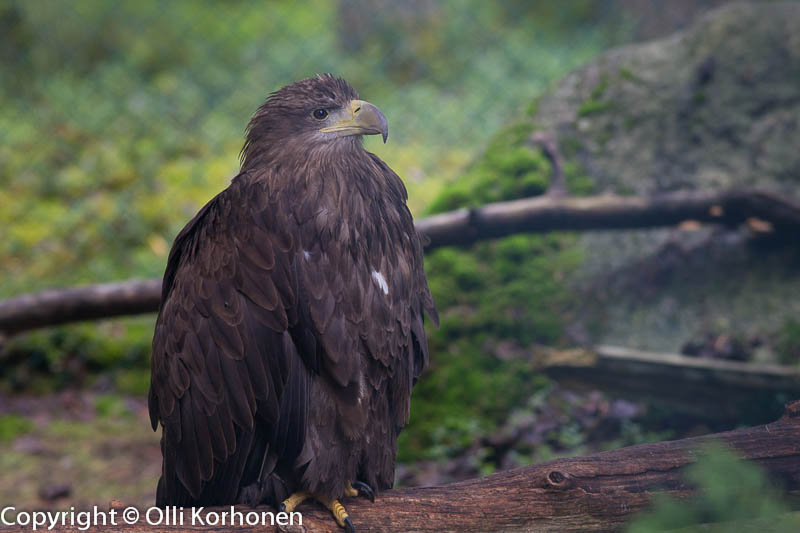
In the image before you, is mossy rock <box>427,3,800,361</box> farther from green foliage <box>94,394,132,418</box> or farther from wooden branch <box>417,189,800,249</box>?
green foliage <box>94,394,132,418</box>

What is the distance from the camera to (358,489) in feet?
8.27

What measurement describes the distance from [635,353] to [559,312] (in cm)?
56

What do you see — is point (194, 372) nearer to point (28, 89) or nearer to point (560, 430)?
point (560, 430)

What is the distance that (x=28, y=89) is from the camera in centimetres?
861

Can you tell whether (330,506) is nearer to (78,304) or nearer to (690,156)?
(78,304)

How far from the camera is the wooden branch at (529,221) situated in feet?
13.2

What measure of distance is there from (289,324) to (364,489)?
605 millimetres

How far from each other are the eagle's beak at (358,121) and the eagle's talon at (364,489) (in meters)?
1.13


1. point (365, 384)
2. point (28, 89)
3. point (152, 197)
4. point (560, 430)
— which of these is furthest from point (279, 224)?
point (28, 89)

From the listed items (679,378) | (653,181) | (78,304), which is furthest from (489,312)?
(78,304)

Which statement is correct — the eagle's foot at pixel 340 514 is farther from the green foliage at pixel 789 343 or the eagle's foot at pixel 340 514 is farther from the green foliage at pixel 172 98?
the green foliage at pixel 172 98

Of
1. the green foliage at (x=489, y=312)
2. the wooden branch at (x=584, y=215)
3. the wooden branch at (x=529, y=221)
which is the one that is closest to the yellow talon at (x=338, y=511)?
the green foliage at (x=489, y=312)

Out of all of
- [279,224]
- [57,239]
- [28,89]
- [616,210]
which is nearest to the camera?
[279,224]

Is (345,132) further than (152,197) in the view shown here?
No
